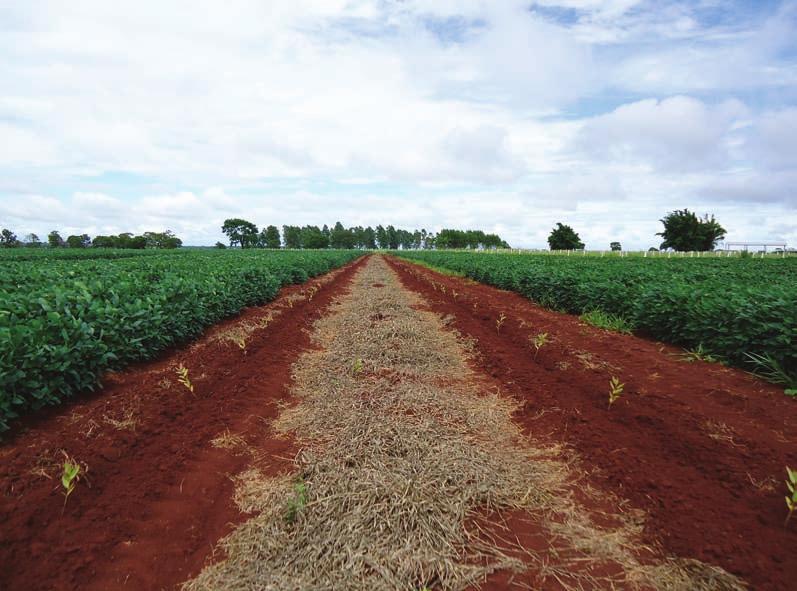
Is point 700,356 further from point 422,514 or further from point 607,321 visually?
point 422,514

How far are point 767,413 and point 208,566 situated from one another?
18.6 ft

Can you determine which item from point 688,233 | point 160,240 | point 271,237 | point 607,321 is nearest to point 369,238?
point 271,237

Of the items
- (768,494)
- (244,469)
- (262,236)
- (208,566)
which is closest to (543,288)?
(768,494)

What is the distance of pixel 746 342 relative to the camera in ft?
20.5

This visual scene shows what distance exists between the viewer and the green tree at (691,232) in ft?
215

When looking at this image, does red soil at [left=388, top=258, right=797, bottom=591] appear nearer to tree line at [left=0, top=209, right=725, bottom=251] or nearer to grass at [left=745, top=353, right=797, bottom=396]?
grass at [left=745, top=353, right=797, bottom=396]

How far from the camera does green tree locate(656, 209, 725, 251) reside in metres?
65.5

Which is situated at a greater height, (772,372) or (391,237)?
(391,237)

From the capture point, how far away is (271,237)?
14575 cm

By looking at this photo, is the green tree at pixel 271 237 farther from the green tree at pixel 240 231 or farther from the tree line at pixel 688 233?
the tree line at pixel 688 233

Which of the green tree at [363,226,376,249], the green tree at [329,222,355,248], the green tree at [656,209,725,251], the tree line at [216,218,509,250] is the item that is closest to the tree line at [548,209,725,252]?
the green tree at [656,209,725,251]

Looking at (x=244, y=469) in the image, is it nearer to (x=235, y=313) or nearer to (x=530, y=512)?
(x=530, y=512)

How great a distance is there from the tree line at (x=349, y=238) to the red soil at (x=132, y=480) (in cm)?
9946

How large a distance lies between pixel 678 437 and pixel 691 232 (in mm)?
76944
